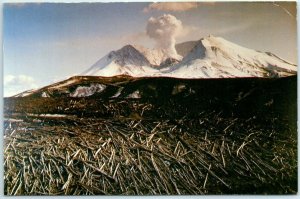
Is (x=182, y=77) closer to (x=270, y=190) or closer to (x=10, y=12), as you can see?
(x=270, y=190)

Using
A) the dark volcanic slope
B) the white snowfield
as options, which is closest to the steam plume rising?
the white snowfield

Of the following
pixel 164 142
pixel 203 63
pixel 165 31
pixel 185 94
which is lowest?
pixel 164 142

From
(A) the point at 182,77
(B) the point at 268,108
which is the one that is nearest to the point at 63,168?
(A) the point at 182,77

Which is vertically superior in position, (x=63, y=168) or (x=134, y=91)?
(x=134, y=91)

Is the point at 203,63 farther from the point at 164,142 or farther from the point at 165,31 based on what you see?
the point at 164,142

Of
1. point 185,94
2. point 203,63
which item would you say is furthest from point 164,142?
point 203,63

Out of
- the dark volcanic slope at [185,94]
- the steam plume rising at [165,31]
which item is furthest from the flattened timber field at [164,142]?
the steam plume rising at [165,31]
